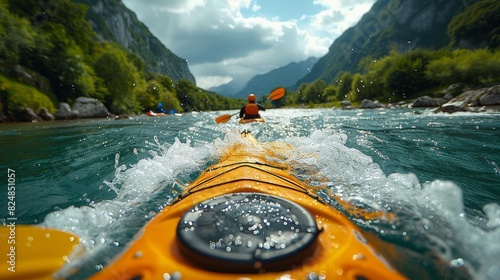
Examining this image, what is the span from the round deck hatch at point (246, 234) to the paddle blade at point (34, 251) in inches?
33.0

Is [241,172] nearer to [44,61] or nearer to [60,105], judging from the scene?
[60,105]

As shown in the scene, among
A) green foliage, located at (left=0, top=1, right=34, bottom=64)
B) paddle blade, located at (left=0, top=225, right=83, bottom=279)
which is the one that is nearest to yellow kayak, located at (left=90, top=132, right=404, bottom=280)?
paddle blade, located at (left=0, top=225, right=83, bottom=279)

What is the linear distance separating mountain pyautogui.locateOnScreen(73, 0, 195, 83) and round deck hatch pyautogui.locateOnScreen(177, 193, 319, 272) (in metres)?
88.9

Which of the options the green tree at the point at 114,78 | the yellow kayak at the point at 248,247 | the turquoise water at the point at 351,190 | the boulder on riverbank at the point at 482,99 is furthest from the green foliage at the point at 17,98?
the boulder on riverbank at the point at 482,99

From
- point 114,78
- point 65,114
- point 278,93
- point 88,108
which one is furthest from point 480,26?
point 65,114

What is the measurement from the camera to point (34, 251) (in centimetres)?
168

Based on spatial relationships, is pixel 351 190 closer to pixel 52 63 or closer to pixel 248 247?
pixel 248 247

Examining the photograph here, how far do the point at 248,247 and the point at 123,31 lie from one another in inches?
5410

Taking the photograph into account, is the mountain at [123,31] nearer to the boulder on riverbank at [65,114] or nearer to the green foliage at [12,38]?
the green foliage at [12,38]

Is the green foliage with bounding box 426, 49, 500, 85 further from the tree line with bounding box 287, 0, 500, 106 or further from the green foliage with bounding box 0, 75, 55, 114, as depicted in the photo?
the green foliage with bounding box 0, 75, 55, 114

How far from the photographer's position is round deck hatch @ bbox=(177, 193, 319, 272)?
4.18ft

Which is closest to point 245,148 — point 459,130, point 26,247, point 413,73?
point 26,247

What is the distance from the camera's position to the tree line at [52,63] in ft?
57.6

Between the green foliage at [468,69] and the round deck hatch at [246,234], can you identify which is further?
the green foliage at [468,69]
